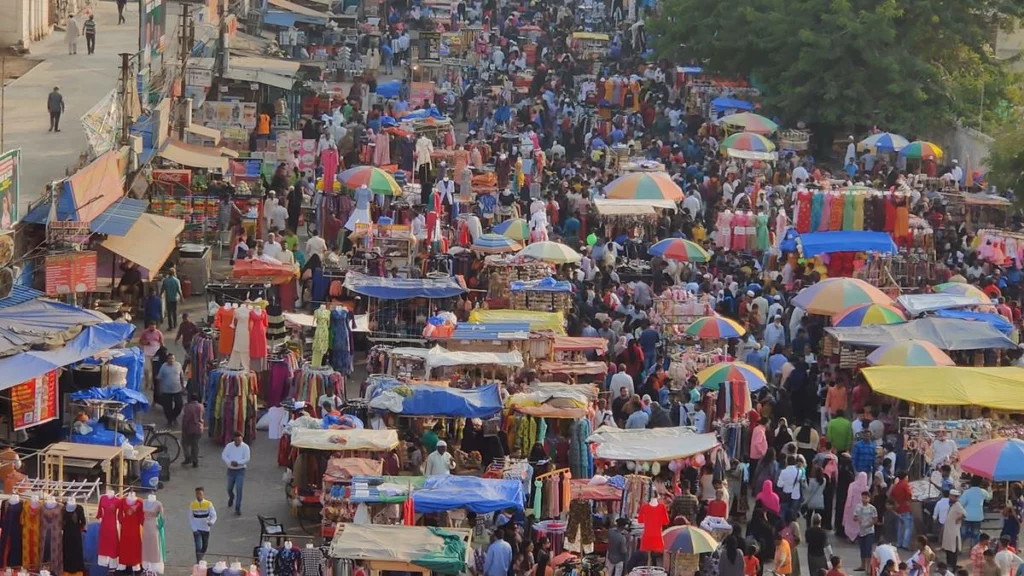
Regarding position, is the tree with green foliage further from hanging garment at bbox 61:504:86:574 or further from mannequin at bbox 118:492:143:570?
hanging garment at bbox 61:504:86:574

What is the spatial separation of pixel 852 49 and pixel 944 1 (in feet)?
7.32

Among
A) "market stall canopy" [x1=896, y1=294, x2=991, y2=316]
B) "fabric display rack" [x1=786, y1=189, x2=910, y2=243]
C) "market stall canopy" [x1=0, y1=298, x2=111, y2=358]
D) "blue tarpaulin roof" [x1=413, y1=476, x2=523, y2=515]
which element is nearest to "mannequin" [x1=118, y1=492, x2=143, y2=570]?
"blue tarpaulin roof" [x1=413, y1=476, x2=523, y2=515]

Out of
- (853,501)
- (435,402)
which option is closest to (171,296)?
(435,402)

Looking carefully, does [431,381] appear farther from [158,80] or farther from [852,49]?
[852,49]

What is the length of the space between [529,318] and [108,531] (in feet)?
28.7

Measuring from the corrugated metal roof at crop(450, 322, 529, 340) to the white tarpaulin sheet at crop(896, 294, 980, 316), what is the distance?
5456mm

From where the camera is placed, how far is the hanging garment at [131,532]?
64.2ft

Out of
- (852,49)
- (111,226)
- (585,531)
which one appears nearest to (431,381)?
(585,531)

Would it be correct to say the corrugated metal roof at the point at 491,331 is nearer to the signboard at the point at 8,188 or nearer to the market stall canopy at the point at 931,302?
the market stall canopy at the point at 931,302

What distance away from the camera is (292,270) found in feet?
96.6

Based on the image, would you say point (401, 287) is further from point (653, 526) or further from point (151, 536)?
point (151, 536)

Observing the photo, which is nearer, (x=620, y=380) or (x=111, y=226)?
(x=620, y=380)

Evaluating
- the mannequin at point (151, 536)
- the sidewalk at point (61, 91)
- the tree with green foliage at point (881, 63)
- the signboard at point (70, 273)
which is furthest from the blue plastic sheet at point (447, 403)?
the tree with green foliage at point (881, 63)

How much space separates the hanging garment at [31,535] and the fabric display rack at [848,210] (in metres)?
17.3
